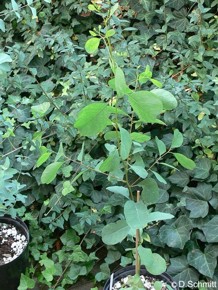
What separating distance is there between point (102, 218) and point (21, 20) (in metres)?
1.26

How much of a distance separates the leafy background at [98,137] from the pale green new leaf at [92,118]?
83cm

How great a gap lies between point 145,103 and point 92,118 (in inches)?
5.3

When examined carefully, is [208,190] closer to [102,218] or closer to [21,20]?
[102,218]

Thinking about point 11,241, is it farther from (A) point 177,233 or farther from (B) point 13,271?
(A) point 177,233

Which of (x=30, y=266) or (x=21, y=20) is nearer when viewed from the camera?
(x=30, y=266)

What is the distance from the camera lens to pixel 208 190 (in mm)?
2111

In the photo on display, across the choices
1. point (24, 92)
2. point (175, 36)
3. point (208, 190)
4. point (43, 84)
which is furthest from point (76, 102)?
point (208, 190)

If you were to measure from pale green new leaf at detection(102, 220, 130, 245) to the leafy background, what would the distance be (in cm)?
65

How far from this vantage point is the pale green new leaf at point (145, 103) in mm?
1121

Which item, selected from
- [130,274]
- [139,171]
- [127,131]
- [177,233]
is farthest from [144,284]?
[127,131]

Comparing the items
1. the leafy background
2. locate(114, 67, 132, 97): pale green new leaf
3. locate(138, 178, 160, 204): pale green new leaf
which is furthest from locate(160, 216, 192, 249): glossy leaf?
locate(114, 67, 132, 97): pale green new leaf

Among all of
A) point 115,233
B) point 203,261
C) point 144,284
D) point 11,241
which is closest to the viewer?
point 115,233

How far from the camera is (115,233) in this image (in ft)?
4.41

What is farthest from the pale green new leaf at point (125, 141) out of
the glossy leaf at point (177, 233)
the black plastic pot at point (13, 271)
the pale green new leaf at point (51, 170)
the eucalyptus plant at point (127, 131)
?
the black plastic pot at point (13, 271)
